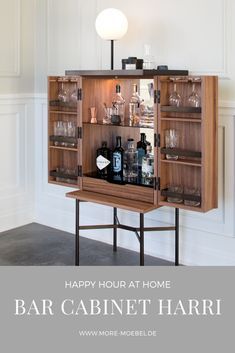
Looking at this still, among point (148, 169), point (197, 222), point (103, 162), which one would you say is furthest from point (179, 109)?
point (197, 222)

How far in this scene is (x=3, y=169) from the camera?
4.11 metres

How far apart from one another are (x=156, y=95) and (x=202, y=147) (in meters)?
0.43

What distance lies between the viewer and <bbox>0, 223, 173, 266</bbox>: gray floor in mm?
3451

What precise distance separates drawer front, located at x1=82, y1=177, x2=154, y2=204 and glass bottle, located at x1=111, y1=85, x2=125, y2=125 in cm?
43

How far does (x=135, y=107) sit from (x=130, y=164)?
40 centimetres

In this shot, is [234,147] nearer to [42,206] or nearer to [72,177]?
[72,177]

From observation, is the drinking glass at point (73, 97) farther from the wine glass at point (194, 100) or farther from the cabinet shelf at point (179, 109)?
the wine glass at point (194, 100)

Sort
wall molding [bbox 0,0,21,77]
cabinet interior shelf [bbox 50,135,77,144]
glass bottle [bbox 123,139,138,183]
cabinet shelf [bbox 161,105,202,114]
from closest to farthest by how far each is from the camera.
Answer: cabinet shelf [bbox 161,105,202,114] < glass bottle [bbox 123,139,138,183] < cabinet interior shelf [bbox 50,135,77,144] < wall molding [bbox 0,0,21,77]

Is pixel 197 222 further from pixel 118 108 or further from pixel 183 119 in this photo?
pixel 118 108

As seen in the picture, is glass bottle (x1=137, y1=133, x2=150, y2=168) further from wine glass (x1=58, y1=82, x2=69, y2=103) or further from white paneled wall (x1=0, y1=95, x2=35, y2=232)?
white paneled wall (x1=0, y1=95, x2=35, y2=232)

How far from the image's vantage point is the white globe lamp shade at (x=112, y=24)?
317cm

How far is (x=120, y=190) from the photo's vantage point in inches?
125

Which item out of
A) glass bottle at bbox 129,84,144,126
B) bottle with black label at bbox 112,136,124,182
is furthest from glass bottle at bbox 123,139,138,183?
glass bottle at bbox 129,84,144,126

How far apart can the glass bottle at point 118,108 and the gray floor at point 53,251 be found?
39.3 inches
